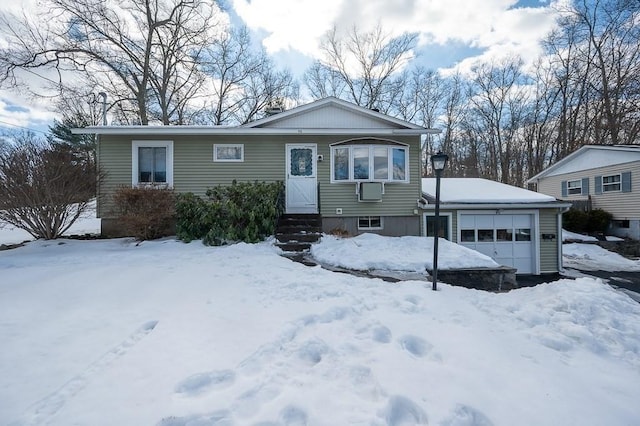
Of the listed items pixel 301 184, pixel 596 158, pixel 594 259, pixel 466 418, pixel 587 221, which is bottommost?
pixel 594 259

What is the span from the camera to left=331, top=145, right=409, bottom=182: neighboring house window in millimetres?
9789

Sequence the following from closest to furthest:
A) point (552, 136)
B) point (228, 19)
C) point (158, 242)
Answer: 1. point (158, 242)
2. point (228, 19)
3. point (552, 136)

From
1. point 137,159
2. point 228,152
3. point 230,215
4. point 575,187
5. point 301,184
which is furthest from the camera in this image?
point 575,187

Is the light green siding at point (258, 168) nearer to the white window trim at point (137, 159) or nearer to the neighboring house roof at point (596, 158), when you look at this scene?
the white window trim at point (137, 159)

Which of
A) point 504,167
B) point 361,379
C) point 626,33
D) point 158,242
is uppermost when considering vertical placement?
point 626,33

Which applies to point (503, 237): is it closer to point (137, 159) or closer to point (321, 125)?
point (321, 125)

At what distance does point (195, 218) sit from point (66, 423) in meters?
6.47

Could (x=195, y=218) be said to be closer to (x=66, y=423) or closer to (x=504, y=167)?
(x=66, y=423)

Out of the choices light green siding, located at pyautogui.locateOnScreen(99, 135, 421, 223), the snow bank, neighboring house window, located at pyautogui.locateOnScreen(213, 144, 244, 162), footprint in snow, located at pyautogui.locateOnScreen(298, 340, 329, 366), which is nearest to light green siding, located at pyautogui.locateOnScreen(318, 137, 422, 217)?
light green siding, located at pyautogui.locateOnScreen(99, 135, 421, 223)

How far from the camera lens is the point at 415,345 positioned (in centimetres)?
272

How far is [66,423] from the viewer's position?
1709 millimetres

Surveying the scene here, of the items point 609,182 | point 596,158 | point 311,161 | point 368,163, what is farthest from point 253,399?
point 596,158

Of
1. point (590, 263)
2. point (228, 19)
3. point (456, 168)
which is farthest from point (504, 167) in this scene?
point (228, 19)

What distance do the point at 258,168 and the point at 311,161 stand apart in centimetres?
183
